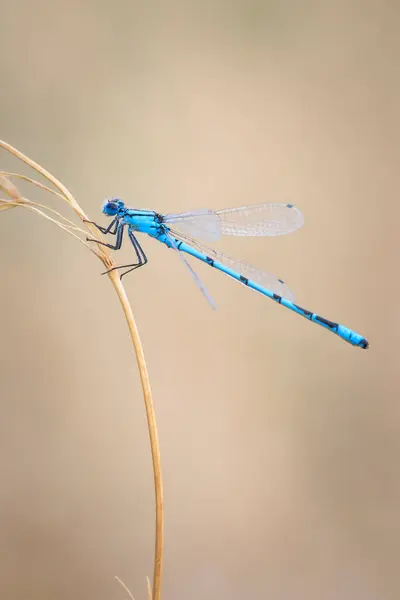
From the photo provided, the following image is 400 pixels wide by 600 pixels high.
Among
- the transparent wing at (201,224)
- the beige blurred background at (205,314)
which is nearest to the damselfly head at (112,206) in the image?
the transparent wing at (201,224)

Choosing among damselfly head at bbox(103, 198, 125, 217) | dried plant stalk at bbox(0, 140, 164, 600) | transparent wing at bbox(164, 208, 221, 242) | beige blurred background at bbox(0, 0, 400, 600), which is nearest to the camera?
dried plant stalk at bbox(0, 140, 164, 600)

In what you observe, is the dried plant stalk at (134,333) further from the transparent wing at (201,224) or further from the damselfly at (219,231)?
the transparent wing at (201,224)

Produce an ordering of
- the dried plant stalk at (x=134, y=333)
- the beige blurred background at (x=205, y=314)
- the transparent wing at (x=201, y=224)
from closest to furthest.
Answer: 1. the dried plant stalk at (x=134, y=333)
2. the transparent wing at (x=201, y=224)
3. the beige blurred background at (x=205, y=314)

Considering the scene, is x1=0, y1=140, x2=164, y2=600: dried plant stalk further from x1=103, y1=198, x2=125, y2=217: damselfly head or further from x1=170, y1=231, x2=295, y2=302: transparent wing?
x1=170, y1=231, x2=295, y2=302: transparent wing

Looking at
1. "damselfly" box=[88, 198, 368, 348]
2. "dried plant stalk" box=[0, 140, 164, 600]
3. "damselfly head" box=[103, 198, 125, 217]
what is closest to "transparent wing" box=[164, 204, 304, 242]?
"damselfly" box=[88, 198, 368, 348]

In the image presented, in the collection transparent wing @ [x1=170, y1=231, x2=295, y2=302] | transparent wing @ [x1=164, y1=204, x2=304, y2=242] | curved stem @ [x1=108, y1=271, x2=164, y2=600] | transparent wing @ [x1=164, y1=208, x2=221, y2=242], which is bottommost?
curved stem @ [x1=108, y1=271, x2=164, y2=600]

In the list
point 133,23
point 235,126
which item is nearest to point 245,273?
point 235,126
